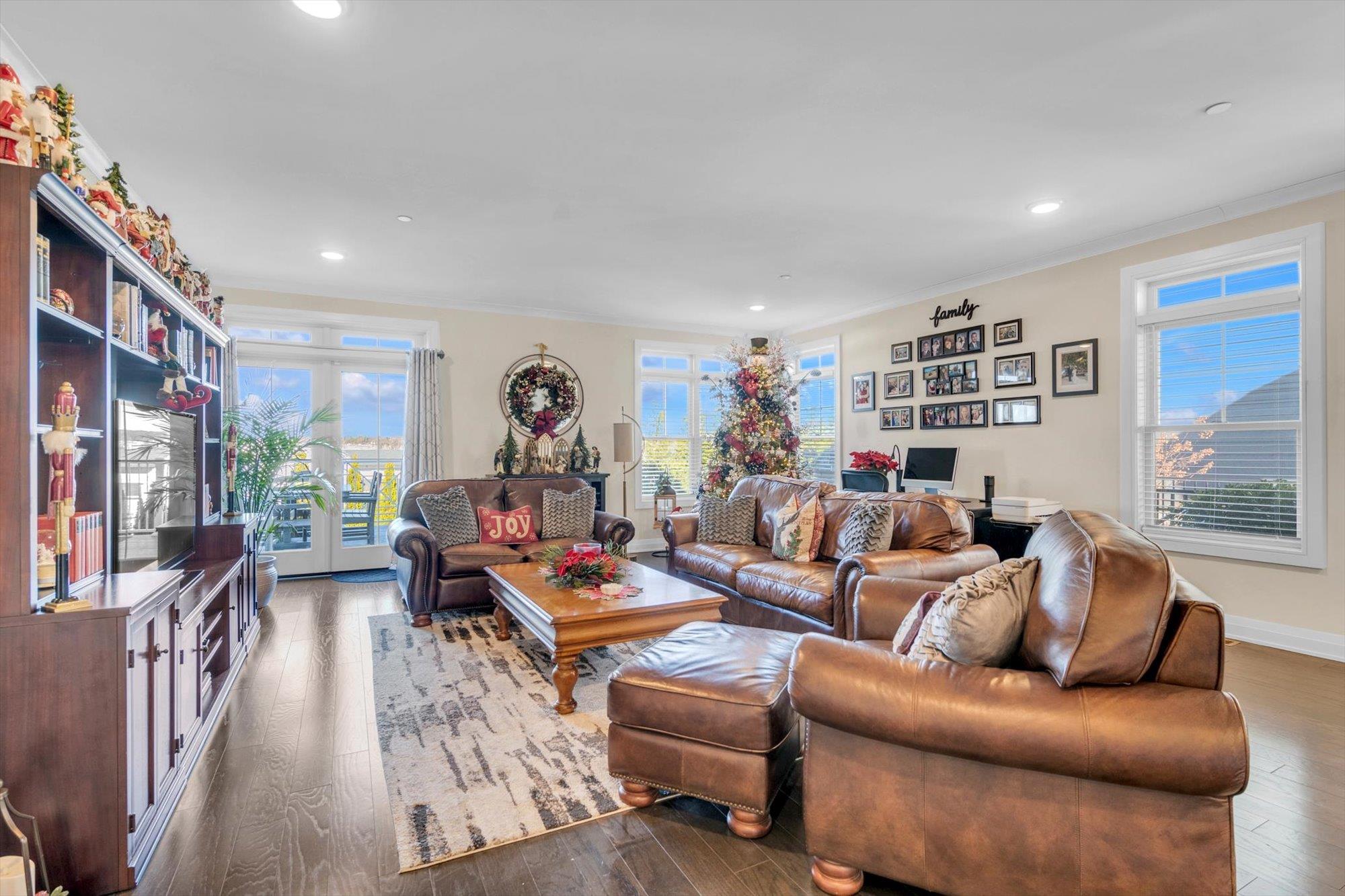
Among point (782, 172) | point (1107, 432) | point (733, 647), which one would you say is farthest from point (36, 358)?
point (1107, 432)

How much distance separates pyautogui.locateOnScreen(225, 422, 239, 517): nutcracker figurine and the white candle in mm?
3162

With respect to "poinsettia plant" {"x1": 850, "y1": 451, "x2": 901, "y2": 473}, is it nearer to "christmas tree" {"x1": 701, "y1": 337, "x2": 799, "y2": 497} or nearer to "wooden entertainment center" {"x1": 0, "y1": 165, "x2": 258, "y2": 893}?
"christmas tree" {"x1": 701, "y1": 337, "x2": 799, "y2": 497}

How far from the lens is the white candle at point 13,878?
1.34m

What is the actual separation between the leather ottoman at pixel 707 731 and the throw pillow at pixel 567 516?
300 cm

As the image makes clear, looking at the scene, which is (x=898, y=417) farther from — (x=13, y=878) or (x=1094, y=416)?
(x=13, y=878)

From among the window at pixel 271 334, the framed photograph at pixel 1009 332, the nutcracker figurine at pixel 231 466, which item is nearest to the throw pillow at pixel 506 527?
the nutcracker figurine at pixel 231 466

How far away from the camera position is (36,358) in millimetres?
1639

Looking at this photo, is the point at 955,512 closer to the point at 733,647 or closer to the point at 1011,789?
the point at 733,647

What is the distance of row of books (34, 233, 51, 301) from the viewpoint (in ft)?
5.71

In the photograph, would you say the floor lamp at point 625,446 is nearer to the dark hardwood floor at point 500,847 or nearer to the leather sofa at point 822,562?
the leather sofa at point 822,562

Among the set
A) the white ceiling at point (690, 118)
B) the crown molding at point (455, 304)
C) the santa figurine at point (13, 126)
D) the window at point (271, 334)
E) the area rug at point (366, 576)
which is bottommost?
the area rug at point (366, 576)

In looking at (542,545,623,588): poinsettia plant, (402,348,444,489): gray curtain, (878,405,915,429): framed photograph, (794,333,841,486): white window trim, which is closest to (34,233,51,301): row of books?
(542,545,623,588): poinsettia plant

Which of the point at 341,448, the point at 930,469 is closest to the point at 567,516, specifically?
the point at 341,448

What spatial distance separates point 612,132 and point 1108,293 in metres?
3.73
